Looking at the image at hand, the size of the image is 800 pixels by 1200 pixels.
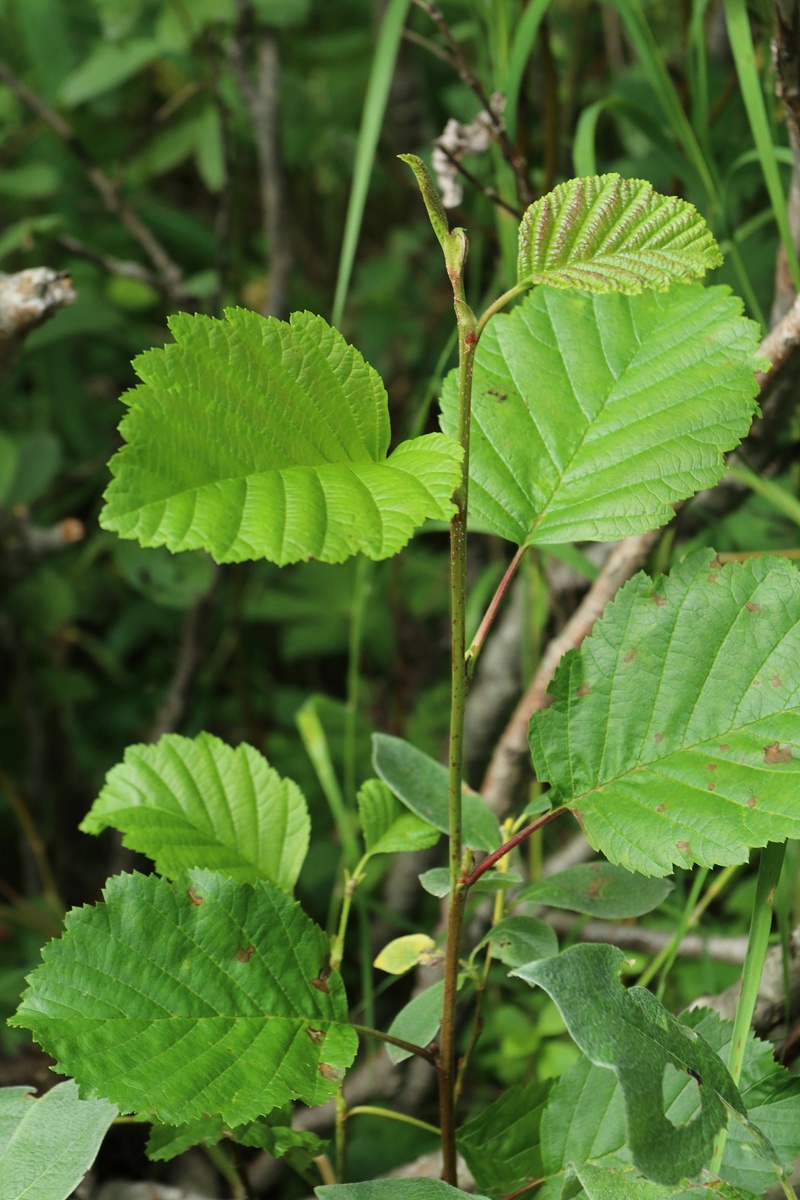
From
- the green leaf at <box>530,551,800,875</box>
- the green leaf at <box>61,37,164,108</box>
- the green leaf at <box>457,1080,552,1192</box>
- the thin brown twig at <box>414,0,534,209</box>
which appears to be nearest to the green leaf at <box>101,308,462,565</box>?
the green leaf at <box>530,551,800,875</box>

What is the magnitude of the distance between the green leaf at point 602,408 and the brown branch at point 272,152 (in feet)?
2.84

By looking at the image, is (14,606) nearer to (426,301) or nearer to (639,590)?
(426,301)

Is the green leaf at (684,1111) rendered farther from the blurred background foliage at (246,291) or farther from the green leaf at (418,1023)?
the blurred background foliage at (246,291)

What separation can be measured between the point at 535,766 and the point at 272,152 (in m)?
1.13

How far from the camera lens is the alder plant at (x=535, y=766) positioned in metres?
0.43

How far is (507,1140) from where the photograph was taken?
0.61m

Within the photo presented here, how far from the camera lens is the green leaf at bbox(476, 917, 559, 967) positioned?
1.93 feet

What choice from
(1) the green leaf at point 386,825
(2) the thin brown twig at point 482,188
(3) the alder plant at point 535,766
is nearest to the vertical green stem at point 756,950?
(3) the alder plant at point 535,766

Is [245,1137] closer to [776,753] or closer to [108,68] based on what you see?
[776,753]

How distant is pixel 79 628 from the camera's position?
73.5 inches

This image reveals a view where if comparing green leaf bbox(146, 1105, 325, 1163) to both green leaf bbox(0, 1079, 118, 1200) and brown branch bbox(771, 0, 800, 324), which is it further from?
brown branch bbox(771, 0, 800, 324)

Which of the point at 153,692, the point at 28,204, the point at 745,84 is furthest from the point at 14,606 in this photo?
the point at 745,84

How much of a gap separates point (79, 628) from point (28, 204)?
29.3 inches

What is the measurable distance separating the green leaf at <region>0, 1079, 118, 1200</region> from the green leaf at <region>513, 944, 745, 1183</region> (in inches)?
10.0
